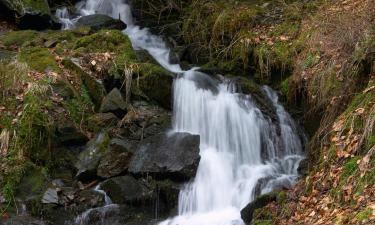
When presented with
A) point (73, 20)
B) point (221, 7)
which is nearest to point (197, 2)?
point (221, 7)

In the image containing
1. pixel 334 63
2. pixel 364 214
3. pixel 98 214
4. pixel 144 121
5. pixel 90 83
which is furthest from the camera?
pixel 90 83

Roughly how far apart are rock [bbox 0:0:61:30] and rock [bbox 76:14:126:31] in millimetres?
663

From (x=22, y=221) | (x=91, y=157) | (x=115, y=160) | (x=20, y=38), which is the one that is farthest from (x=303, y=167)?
(x=20, y=38)

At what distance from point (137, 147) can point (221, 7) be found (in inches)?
203

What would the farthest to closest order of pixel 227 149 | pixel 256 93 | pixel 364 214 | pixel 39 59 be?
pixel 256 93
pixel 39 59
pixel 227 149
pixel 364 214

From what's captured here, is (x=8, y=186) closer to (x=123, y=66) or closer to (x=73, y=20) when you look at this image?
(x=123, y=66)

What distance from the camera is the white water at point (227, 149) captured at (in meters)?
7.23

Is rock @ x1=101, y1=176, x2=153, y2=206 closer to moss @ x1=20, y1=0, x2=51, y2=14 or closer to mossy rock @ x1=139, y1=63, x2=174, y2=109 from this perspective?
mossy rock @ x1=139, y1=63, x2=174, y2=109

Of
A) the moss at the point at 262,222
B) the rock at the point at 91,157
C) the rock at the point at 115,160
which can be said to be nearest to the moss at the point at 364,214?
the moss at the point at 262,222

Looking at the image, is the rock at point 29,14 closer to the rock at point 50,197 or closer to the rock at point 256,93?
the rock at point 256,93

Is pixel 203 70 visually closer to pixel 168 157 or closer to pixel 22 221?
pixel 168 157

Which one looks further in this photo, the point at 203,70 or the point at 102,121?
the point at 203,70

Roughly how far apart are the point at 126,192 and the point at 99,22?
19.7 feet

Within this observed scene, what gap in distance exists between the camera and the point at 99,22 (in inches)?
461
